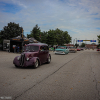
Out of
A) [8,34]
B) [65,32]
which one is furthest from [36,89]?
[65,32]

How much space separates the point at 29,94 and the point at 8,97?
627 mm

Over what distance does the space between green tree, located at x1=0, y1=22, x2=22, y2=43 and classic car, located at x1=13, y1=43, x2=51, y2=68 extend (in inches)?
1620

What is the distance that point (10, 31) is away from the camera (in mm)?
50500

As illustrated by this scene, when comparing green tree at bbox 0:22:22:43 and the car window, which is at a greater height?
green tree at bbox 0:22:22:43

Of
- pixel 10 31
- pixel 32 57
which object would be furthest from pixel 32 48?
pixel 10 31

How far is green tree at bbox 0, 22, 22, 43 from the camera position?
1966 inches

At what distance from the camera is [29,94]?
4.30 meters

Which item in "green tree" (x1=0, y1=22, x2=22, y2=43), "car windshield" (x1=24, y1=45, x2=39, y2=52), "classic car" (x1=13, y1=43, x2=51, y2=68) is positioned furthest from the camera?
"green tree" (x1=0, y1=22, x2=22, y2=43)

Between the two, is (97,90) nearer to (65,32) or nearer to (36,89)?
(36,89)

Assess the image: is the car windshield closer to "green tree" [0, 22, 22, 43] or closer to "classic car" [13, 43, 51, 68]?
"classic car" [13, 43, 51, 68]

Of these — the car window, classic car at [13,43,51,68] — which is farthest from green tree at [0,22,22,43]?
the car window

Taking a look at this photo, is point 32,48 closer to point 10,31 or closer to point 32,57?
point 32,57

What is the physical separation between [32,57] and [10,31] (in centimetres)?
4359

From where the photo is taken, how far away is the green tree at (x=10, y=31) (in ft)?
164
